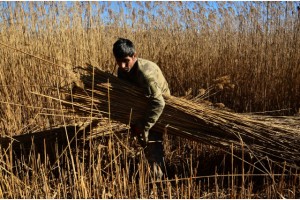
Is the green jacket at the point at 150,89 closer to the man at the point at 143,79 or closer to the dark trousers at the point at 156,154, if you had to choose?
the man at the point at 143,79

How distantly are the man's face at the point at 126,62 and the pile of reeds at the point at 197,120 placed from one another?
84mm

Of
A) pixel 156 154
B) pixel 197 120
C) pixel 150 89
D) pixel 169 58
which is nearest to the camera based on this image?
pixel 150 89

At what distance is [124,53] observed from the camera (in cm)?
178

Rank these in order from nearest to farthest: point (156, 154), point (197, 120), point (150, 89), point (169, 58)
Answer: point (150, 89)
point (197, 120)
point (156, 154)
point (169, 58)

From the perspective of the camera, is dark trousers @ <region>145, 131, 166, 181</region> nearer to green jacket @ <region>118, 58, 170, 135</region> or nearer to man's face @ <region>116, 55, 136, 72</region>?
green jacket @ <region>118, 58, 170, 135</region>

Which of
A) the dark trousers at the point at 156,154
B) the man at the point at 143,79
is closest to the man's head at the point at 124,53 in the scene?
the man at the point at 143,79

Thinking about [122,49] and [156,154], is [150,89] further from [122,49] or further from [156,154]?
[156,154]

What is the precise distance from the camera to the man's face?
1812 mm

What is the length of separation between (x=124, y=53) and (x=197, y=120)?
1.96 feet

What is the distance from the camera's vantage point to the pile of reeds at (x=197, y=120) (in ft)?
5.91

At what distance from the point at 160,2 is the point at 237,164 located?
285 cm

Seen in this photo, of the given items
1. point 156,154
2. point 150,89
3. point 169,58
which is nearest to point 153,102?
point 150,89

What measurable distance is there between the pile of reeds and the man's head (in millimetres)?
101

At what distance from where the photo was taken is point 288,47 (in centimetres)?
375
